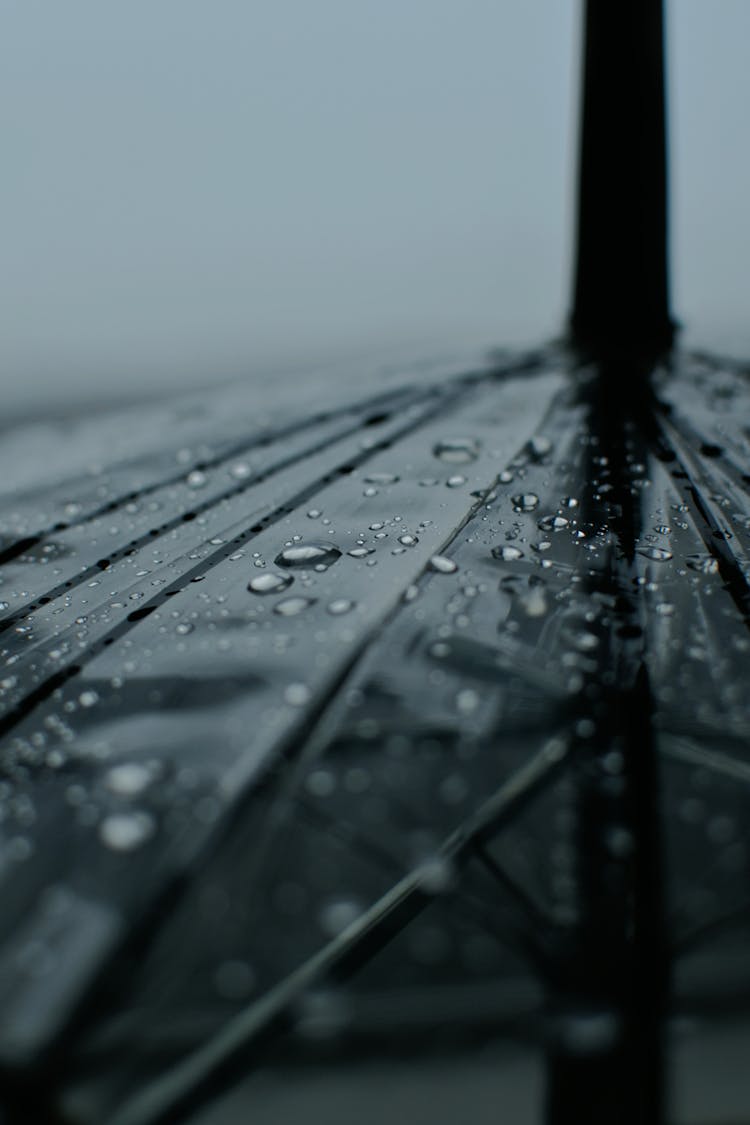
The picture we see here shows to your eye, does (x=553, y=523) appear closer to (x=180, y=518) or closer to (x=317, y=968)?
(x=180, y=518)

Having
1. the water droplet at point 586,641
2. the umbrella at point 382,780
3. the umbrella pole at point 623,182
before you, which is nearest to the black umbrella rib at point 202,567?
the umbrella at point 382,780

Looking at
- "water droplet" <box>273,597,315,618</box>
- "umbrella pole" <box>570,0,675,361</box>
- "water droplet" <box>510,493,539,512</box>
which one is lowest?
"water droplet" <box>273,597,315,618</box>

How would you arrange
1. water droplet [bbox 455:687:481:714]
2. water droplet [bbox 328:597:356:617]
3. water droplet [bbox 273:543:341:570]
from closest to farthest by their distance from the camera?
water droplet [bbox 455:687:481:714] → water droplet [bbox 328:597:356:617] → water droplet [bbox 273:543:341:570]

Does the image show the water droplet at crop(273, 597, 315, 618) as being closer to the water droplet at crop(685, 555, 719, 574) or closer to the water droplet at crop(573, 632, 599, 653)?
the water droplet at crop(573, 632, 599, 653)

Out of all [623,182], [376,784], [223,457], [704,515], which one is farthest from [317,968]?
[623,182]

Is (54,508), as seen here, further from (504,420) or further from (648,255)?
(648,255)

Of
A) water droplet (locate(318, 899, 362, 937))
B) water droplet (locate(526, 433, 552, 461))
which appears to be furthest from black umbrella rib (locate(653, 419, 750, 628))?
water droplet (locate(318, 899, 362, 937))

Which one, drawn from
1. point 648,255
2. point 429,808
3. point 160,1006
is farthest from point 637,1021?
point 648,255
